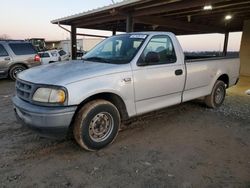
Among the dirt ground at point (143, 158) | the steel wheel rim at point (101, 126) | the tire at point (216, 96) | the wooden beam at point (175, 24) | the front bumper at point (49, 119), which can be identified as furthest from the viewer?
the wooden beam at point (175, 24)

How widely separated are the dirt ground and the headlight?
878mm

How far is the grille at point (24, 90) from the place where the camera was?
3.39 meters

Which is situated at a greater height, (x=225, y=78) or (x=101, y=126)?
(x=225, y=78)

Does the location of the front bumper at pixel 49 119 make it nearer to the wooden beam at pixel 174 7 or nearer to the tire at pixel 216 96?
the tire at pixel 216 96

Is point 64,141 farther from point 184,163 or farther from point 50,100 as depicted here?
point 184,163

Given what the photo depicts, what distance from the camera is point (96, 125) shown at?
3643 mm

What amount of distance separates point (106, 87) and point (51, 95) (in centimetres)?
80

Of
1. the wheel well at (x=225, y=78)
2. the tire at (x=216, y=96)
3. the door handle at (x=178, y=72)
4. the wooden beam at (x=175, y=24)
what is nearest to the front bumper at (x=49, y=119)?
the door handle at (x=178, y=72)

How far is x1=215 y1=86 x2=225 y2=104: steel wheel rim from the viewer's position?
19.8ft

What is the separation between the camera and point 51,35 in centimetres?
5788

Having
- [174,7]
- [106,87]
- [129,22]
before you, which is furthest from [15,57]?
[106,87]

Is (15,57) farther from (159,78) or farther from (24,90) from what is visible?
(159,78)

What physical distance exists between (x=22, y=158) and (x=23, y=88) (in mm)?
1026

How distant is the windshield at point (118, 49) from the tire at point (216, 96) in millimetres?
2620
